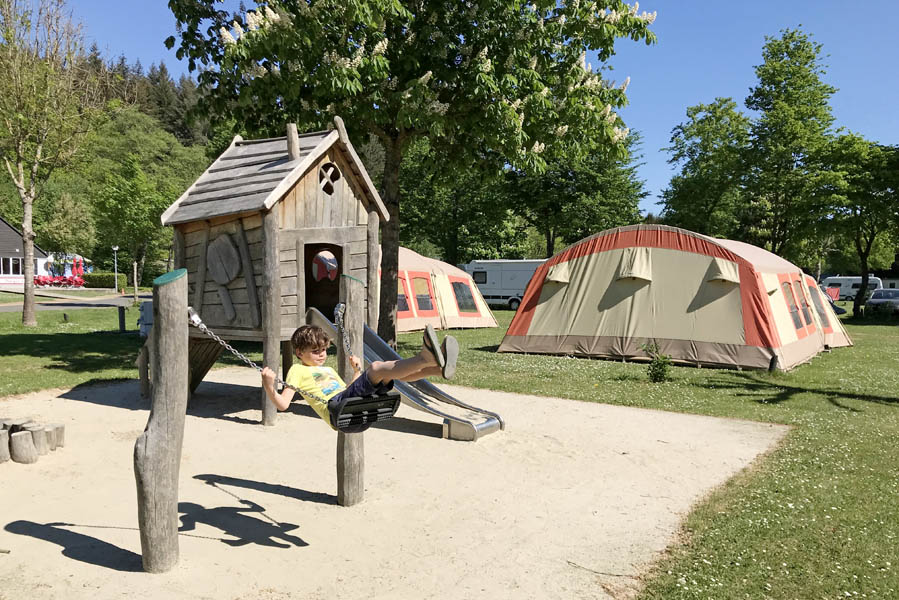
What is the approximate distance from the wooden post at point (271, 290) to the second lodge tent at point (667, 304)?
806 cm

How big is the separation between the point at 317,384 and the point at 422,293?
632 inches

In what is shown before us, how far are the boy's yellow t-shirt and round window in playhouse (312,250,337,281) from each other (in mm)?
6675

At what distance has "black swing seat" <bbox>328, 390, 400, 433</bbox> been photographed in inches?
163

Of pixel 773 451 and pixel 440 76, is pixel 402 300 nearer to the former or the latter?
pixel 440 76

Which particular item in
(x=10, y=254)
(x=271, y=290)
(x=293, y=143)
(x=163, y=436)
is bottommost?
(x=163, y=436)

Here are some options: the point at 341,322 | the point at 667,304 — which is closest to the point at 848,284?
the point at 667,304

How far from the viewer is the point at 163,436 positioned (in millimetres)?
4062

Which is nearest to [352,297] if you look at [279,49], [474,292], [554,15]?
[279,49]

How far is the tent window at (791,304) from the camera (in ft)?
48.0

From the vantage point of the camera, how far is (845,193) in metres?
28.5

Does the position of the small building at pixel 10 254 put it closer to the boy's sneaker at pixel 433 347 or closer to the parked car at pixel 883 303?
the boy's sneaker at pixel 433 347

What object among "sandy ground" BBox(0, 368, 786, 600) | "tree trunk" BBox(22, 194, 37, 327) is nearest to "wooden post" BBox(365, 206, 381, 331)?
"sandy ground" BBox(0, 368, 786, 600)

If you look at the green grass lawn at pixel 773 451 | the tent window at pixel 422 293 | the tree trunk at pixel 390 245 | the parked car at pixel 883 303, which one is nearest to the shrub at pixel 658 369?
the green grass lawn at pixel 773 451

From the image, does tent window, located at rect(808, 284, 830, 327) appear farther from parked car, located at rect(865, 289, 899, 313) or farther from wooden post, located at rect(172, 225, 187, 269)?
wooden post, located at rect(172, 225, 187, 269)
